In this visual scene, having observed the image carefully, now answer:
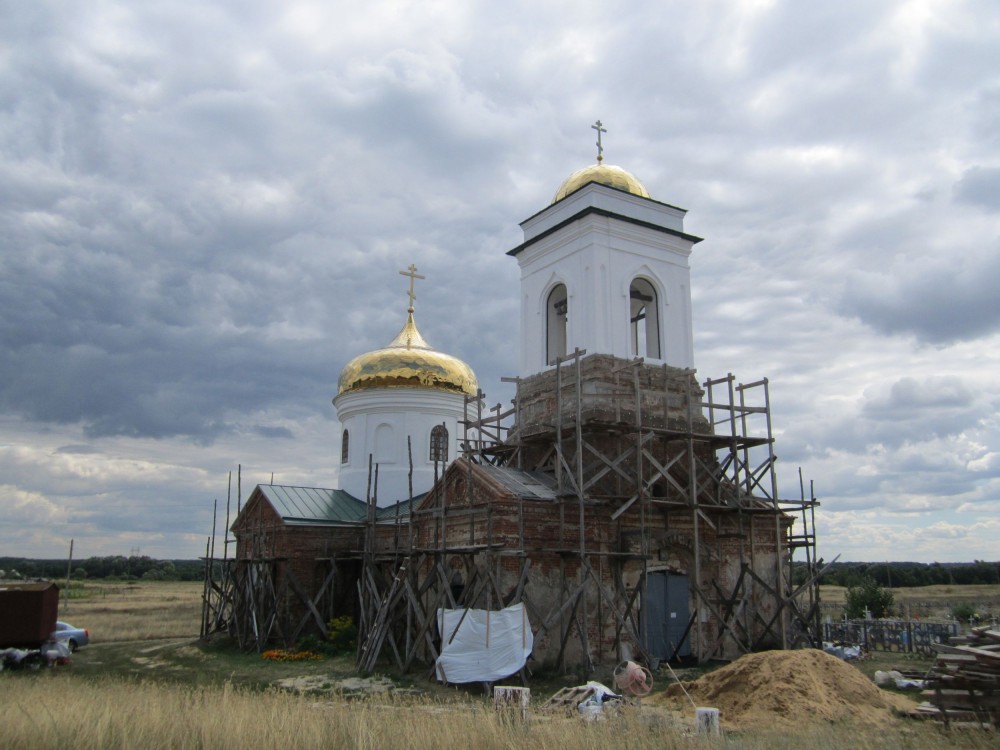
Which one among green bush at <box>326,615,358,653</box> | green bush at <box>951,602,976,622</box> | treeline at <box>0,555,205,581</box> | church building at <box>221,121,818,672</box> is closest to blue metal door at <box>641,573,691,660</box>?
church building at <box>221,121,818,672</box>

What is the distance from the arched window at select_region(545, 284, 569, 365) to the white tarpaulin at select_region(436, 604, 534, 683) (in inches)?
293

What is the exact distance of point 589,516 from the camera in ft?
54.7

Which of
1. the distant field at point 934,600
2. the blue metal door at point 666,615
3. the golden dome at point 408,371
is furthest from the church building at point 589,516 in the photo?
the distant field at point 934,600

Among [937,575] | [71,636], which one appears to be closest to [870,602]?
[71,636]

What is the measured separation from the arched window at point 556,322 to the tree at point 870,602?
51.7 feet

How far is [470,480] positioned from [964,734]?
31.0 ft

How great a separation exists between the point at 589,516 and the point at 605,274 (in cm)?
577

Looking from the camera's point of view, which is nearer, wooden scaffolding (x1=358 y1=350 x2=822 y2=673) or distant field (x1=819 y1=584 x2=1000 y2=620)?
wooden scaffolding (x1=358 y1=350 x2=822 y2=673)

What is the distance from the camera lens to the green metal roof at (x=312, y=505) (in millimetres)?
23203

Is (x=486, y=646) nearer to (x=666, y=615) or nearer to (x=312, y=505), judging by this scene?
(x=666, y=615)

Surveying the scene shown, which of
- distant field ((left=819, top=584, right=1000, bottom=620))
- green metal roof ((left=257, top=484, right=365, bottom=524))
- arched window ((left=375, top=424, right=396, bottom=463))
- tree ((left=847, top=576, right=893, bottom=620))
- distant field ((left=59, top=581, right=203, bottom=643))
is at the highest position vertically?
arched window ((left=375, top=424, right=396, bottom=463))

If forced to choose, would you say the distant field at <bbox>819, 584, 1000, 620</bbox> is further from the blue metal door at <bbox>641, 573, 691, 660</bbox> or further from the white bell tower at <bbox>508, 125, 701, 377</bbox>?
the white bell tower at <bbox>508, 125, 701, 377</bbox>

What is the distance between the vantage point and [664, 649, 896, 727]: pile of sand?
11188 mm

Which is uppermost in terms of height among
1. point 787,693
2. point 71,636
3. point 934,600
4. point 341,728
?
point 341,728
